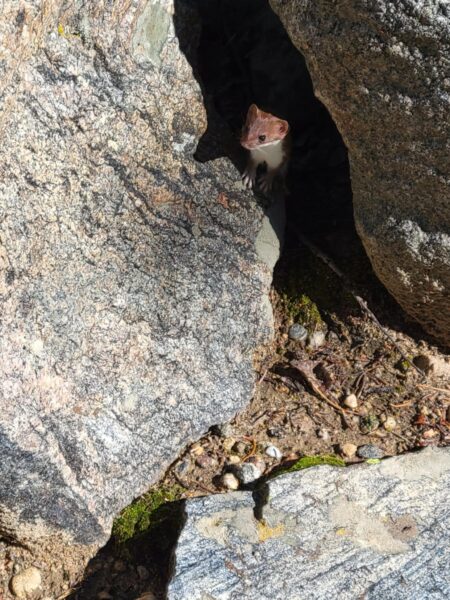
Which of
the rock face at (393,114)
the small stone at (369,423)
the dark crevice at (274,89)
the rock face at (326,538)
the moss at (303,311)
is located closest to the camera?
the rock face at (393,114)

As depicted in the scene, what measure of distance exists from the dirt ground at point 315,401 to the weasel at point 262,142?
1.22 ft

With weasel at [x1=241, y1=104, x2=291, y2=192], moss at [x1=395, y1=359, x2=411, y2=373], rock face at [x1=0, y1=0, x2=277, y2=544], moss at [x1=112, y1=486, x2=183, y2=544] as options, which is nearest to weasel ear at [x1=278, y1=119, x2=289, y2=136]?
weasel at [x1=241, y1=104, x2=291, y2=192]

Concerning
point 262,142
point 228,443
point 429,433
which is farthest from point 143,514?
point 262,142

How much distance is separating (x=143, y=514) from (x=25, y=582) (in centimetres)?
50

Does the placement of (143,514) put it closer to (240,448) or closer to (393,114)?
(240,448)

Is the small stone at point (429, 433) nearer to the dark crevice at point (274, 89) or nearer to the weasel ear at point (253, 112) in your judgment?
the dark crevice at point (274, 89)

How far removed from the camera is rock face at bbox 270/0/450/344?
2.52 meters

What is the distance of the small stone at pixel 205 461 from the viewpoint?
3.27 meters

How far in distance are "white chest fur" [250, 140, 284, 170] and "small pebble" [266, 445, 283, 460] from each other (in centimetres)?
133

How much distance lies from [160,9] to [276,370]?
63.6 inches

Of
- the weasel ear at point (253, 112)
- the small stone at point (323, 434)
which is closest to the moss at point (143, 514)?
the small stone at point (323, 434)

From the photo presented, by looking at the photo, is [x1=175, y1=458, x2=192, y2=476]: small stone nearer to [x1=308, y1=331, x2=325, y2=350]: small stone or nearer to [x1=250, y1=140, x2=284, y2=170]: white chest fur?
[x1=308, y1=331, x2=325, y2=350]: small stone

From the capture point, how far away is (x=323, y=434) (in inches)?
133

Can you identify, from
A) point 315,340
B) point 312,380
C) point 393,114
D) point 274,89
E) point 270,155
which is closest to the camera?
point 393,114
